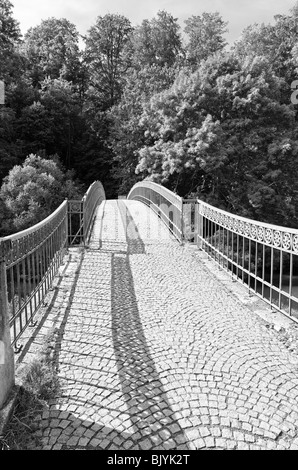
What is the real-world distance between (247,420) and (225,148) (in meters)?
15.4

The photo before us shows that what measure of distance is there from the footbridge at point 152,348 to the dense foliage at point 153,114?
11.7m

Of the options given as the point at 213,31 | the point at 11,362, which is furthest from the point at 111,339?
the point at 213,31

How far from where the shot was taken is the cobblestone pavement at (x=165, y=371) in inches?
90.4

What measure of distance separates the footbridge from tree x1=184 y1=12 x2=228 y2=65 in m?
28.1

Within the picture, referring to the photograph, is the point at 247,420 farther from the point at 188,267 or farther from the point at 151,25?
the point at 151,25

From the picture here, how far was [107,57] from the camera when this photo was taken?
4134cm

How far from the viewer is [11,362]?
2668 millimetres

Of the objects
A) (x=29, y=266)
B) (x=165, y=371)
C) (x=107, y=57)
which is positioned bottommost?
(x=165, y=371)

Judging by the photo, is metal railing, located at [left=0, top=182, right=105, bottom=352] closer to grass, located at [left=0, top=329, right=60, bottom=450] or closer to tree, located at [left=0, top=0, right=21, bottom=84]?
grass, located at [left=0, top=329, right=60, bottom=450]

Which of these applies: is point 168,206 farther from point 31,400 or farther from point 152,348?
point 31,400

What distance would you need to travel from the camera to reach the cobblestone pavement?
7.53 ft

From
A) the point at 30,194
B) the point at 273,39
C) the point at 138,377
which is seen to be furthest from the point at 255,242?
the point at 273,39

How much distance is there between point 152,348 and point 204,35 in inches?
1311

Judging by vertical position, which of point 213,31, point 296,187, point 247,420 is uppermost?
point 213,31
